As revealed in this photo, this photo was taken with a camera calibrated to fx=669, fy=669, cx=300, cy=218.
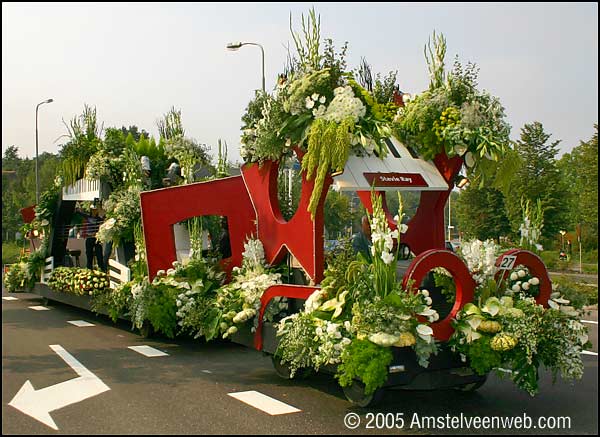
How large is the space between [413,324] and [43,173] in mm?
35687

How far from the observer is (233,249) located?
8727 mm

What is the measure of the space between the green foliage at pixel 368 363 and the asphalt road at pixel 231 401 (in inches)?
22.6

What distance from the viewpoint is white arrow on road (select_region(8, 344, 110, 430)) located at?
6276 mm

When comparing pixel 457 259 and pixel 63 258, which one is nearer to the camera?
pixel 457 259

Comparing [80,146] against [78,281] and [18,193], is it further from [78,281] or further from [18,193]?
[18,193]

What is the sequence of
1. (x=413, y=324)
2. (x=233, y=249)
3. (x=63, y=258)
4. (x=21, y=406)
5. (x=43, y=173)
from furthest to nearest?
(x=43, y=173) → (x=63, y=258) → (x=233, y=249) → (x=21, y=406) → (x=413, y=324)

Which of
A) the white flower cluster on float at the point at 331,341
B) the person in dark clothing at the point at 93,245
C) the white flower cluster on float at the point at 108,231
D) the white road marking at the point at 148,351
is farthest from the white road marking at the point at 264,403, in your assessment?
the person in dark clothing at the point at 93,245

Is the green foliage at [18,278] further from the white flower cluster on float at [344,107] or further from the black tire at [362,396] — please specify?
the black tire at [362,396]

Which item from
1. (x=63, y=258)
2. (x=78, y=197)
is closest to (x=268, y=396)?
(x=78, y=197)

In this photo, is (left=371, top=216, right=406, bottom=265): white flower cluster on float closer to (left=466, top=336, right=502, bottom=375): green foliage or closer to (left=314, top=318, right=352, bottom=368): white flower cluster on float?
(left=314, top=318, right=352, bottom=368): white flower cluster on float

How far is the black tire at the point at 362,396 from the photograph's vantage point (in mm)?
6176

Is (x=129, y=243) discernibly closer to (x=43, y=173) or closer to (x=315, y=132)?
(x=315, y=132)

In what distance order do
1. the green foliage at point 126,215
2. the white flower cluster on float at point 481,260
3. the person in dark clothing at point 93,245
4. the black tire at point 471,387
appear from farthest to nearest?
the person in dark clothing at point 93,245, the green foliage at point 126,215, the black tire at point 471,387, the white flower cluster on float at point 481,260

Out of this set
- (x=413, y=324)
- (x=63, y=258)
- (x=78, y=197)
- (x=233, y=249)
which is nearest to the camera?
(x=413, y=324)
